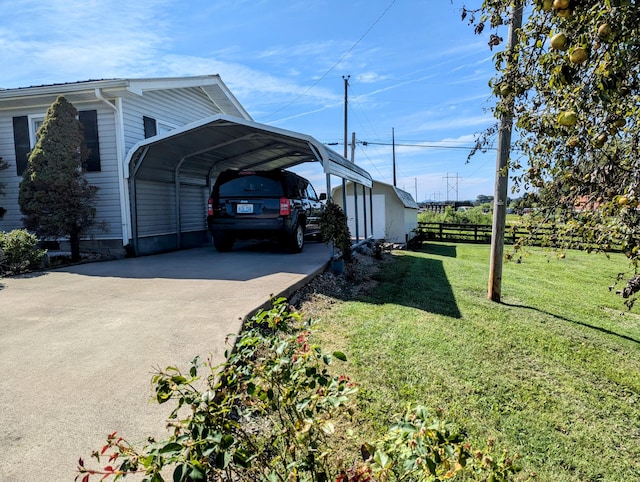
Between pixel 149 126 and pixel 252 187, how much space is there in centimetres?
414

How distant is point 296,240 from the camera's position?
9094mm

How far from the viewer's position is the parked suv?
8.34 meters

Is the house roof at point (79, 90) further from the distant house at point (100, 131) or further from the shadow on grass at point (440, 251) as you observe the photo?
the shadow on grass at point (440, 251)

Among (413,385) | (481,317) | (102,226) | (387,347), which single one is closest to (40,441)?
(413,385)

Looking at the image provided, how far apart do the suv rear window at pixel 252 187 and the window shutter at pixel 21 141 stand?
5553 millimetres

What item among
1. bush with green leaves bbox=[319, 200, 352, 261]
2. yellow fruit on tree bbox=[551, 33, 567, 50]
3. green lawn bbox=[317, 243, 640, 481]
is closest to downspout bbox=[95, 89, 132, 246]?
bush with green leaves bbox=[319, 200, 352, 261]

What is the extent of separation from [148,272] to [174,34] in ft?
16.5

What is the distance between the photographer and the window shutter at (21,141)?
31.5 feet

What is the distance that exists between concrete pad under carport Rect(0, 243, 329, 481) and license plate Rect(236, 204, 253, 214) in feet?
5.95

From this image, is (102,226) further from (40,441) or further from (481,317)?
(481,317)

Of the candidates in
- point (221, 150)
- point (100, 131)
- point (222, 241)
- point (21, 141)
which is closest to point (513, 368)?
point (222, 241)

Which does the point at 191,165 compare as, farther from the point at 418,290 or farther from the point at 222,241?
the point at 418,290

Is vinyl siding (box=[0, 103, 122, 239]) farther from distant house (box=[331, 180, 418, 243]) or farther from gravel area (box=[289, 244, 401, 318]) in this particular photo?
distant house (box=[331, 180, 418, 243])

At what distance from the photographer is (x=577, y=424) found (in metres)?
3.11
